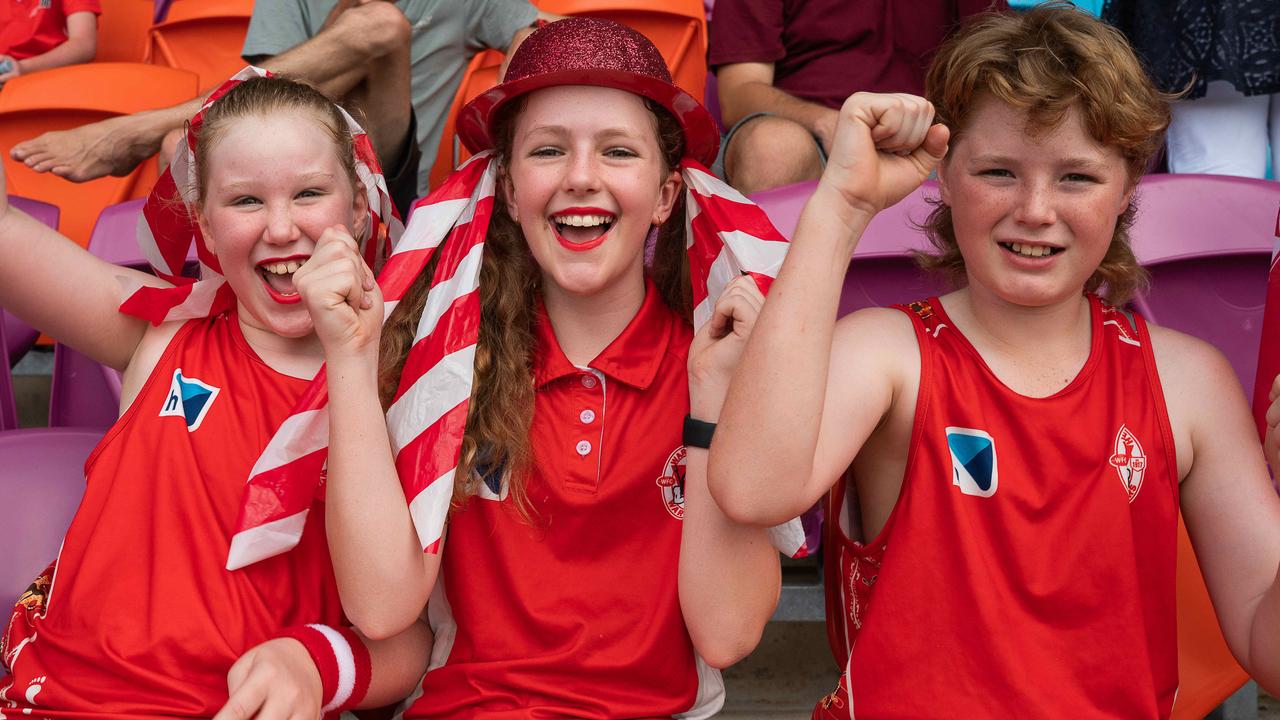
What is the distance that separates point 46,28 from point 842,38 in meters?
2.69

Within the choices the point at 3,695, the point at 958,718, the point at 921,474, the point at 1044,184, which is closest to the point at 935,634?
the point at 958,718

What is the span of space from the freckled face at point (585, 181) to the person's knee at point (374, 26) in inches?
53.8

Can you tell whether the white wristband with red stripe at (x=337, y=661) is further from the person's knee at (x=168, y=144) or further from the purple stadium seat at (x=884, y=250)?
the person's knee at (x=168, y=144)

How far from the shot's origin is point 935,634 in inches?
62.8

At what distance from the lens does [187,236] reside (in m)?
2.02

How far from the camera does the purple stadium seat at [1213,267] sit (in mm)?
2211

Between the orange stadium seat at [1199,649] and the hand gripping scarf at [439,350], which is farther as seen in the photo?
the orange stadium seat at [1199,649]

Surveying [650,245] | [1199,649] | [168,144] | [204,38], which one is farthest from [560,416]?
[204,38]

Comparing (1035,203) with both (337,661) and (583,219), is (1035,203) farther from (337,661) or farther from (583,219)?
(337,661)

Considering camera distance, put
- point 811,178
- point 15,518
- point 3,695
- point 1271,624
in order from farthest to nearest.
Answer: point 811,178 < point 15,518 < point 3,695 < point 1271,624

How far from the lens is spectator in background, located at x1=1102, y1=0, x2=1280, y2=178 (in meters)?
2.62

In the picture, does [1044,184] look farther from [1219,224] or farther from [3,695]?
[3,695]

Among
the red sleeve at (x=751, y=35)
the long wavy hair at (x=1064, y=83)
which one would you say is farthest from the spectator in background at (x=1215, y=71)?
the long wavy hair at (x=1064, y=83)

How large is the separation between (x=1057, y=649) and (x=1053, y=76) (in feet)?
2.49
